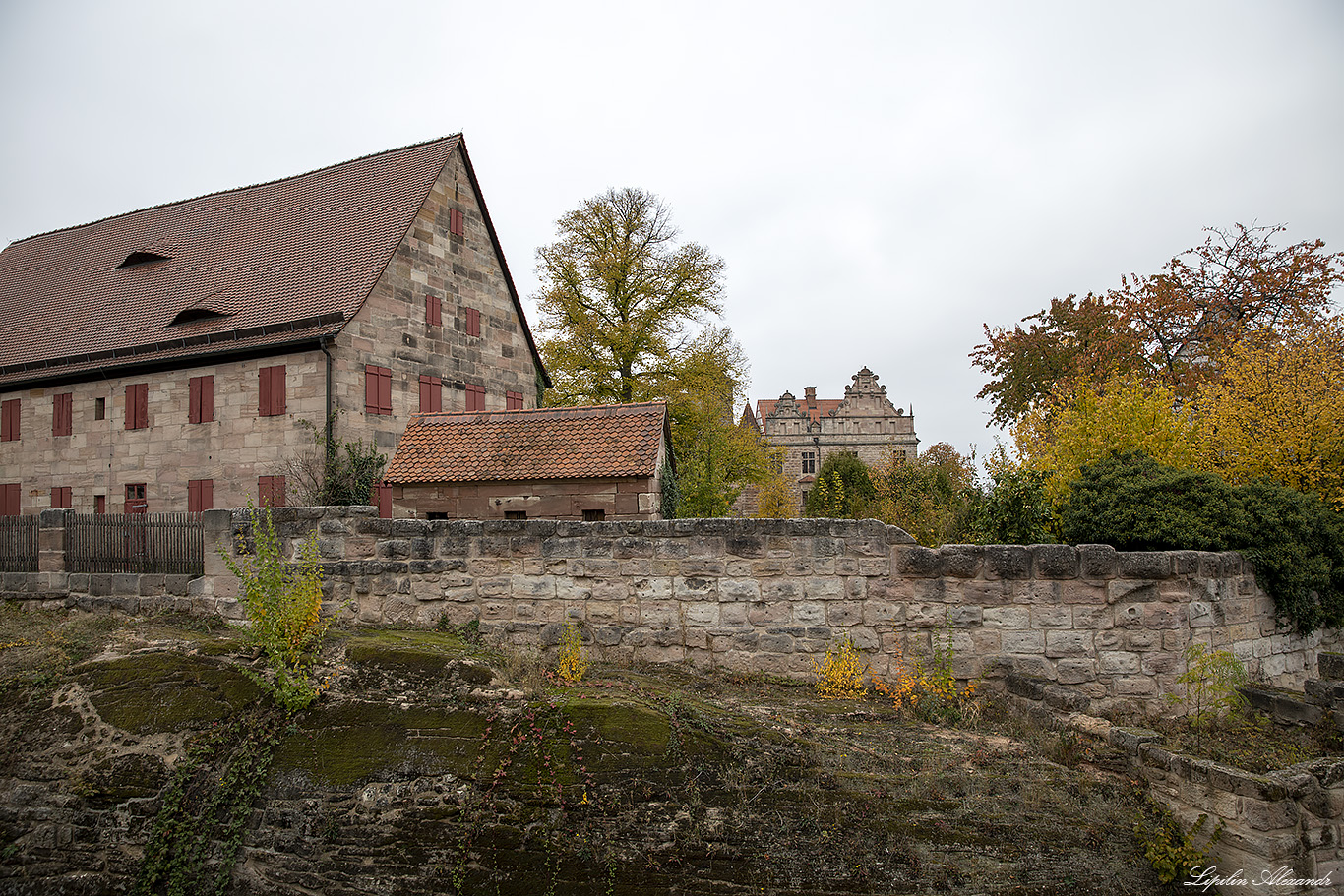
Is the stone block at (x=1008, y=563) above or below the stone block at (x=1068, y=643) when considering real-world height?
above

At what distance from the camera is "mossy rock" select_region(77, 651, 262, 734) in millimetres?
5492

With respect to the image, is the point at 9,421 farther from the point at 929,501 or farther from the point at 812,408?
the point at 812,408

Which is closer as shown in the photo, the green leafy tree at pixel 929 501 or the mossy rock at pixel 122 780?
the mossy rock at pixel 122 780

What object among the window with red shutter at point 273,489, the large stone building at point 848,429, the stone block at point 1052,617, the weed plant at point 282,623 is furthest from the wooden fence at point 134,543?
the large stone building at point 848,429

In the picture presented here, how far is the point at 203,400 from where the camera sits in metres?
16.8

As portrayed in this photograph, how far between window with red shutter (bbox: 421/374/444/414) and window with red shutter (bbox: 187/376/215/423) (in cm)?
450

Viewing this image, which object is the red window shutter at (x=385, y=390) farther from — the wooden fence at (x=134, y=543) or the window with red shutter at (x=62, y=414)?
the window with red shutter at (x=62, y=414)

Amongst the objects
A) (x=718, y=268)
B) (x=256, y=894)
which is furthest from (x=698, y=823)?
(x=718, y=268)

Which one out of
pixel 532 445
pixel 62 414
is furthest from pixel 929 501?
pixel 62 414

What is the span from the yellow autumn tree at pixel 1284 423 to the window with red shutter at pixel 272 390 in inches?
651

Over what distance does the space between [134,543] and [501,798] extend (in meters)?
9.04

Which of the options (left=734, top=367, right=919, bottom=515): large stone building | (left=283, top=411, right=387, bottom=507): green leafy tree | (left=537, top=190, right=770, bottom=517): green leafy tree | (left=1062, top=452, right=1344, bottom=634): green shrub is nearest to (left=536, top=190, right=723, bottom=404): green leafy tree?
(left=537, top=190, right=770, bottom=517): green leafy tree

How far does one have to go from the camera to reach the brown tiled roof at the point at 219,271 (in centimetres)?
1711

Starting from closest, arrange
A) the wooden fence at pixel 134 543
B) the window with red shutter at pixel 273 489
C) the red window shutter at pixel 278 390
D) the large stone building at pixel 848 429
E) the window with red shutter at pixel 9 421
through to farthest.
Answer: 1. the wooden fence at pixel 134 543
2. the window with red shutter at pixel 273 489
3. the red window shutter at pixel 278 390
4. the window with red shutter at pixel 9 421
5. the large stone building at pixel 848 429
